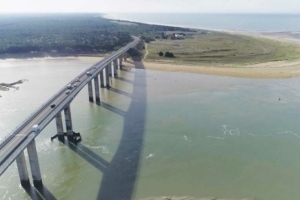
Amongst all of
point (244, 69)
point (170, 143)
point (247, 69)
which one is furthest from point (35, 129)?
point (247, 69)

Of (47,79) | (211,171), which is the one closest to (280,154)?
(211,171)

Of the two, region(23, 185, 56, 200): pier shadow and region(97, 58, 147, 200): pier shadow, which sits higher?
region(97, 58, 147, 200): pier shadow

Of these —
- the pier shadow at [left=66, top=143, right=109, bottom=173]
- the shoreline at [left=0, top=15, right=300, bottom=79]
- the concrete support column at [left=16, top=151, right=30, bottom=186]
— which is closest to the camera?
the concrete support column at [left=16, top=151, right=30, bottom=186]

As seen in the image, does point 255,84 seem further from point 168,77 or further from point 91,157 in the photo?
point 91,157

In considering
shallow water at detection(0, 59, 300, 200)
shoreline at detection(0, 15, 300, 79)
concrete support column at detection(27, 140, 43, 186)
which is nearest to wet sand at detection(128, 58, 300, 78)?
shoreline at detection(0, 15, 300, 79)

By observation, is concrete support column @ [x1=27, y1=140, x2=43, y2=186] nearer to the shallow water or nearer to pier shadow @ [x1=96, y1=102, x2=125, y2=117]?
the shallow water

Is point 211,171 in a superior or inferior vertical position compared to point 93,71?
inferior

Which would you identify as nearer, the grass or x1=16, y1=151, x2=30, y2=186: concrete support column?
x1=16, y1=151, x2=30, y2=186: concrete support column
